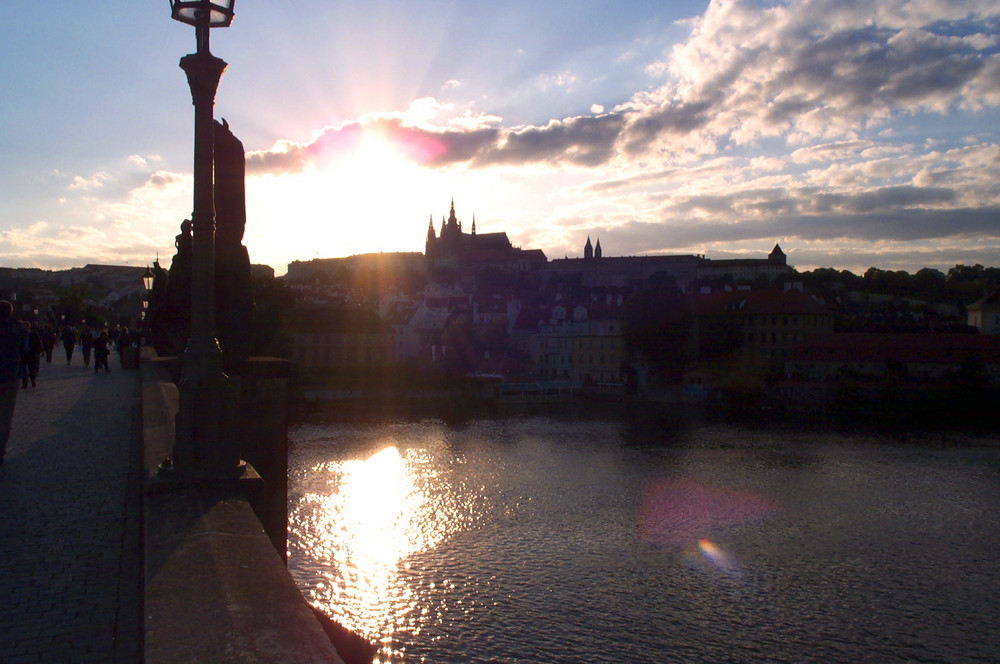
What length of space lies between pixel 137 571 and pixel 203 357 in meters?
1.17

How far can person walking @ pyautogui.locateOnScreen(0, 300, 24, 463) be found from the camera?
19.5 feet

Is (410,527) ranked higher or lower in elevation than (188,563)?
lower

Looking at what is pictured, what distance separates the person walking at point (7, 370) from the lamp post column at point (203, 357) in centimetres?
240

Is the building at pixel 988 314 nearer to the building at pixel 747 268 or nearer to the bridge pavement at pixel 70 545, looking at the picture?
the building at pixel 747 268

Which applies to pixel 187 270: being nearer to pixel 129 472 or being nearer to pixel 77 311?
pixel 129 472

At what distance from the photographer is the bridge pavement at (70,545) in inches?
122

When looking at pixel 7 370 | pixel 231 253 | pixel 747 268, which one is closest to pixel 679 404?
pixel 231 253

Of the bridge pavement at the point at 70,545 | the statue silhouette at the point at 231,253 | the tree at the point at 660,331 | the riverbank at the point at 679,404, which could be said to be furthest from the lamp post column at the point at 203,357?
the tree at the point at 660,331

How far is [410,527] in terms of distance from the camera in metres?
16.4

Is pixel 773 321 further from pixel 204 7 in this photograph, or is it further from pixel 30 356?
pixel 204 7

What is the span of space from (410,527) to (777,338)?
41737 mm

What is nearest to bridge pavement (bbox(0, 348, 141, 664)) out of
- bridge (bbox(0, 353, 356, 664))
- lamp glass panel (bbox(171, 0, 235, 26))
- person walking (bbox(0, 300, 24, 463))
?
bridge (bbox(0, 353, 356, 664))

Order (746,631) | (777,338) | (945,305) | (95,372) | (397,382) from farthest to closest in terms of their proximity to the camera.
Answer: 1. (945,305)
2. (777,338)
3. (397,382)
4. (95,372)
5. (746,631)

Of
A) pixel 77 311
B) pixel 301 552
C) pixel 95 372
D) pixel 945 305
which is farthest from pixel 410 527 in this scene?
pixel 945 305
